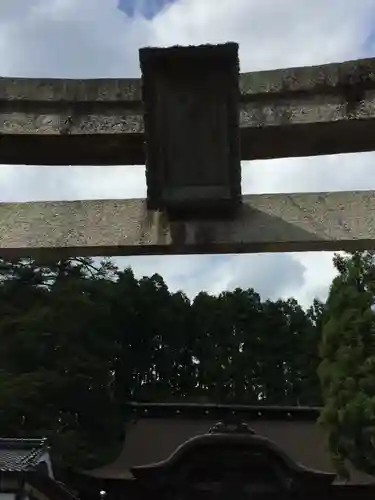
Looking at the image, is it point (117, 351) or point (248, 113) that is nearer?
point (248, 113)

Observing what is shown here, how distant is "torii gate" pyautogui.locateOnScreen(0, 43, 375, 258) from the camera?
241cm

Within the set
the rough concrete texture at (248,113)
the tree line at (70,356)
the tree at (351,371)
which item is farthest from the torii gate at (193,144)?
the tree at (351,371)

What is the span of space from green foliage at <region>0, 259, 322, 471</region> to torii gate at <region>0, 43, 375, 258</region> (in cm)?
992

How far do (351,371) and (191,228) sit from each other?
10.8m

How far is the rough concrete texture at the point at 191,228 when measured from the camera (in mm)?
2479

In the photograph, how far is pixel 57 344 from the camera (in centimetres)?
1330

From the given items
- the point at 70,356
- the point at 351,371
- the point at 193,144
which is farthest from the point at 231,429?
the point at 193,144

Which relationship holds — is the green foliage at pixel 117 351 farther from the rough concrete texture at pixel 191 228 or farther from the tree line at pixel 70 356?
the rough concrete texture at pixel 191 228

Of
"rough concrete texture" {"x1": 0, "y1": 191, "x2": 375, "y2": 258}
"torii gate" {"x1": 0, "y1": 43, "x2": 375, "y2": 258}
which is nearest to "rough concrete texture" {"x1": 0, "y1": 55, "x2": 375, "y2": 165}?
"torii gate" {"x1": 0, "y1": 43, "x2": 375, "y2": 258}

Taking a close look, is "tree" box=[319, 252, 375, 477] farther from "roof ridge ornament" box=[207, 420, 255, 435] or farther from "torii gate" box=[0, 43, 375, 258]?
"torii gate" box=[0, 43, 375, 258]

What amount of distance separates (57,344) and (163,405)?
5.54 m

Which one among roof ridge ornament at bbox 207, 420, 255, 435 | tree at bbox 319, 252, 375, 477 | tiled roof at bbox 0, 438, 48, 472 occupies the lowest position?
tiled roof at bbox 0, 438, 48, 472

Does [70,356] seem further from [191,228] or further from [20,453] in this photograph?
[191,228]

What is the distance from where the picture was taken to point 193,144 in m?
2.46
